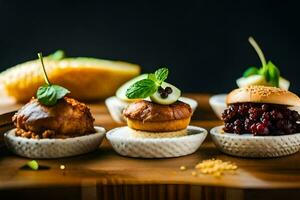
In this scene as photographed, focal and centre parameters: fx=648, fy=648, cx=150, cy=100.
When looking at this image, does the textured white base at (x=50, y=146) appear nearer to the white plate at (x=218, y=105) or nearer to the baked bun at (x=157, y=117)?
the baked bun at (x=157, y=117)

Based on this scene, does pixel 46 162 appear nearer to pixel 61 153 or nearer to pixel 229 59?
pixel 61 153

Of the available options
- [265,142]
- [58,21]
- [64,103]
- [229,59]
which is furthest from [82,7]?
[265,142]

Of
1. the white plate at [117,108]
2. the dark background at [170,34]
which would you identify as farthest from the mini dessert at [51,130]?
the dark background at [170,34]

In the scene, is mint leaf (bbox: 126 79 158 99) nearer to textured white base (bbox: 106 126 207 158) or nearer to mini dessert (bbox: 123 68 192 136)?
mini dessert (bbox: 123 68 192 136)

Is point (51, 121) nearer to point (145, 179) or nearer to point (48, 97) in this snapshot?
point (48, 97)

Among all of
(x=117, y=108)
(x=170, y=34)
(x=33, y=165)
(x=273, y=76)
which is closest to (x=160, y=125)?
(x=33, y=165)
